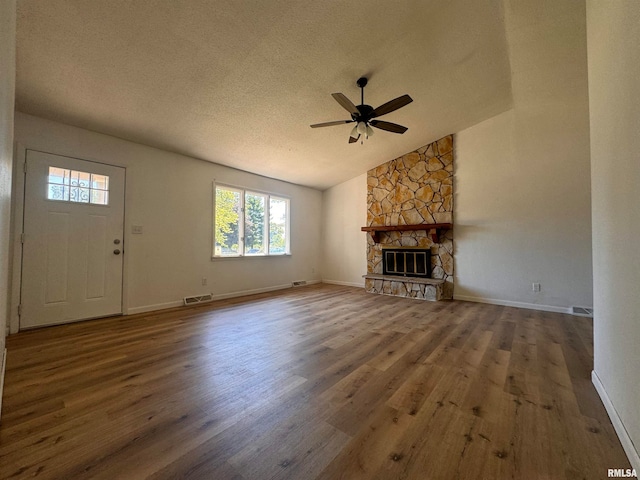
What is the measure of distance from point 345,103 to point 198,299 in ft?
12.4

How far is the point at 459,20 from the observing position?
103 inches

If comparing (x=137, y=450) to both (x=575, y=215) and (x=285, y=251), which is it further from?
(x=575, y=215)

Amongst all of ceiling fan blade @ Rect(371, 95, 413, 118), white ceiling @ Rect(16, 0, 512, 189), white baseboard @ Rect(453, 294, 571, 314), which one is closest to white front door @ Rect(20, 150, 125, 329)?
white ceiling @ Rect(16, 0, 512, 189)

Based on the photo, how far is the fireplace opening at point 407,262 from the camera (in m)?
5.06

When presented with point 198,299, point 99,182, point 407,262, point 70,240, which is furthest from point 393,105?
point 70,240

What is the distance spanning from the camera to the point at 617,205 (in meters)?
1.40

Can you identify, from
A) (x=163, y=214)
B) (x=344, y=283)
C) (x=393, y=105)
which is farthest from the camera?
(x=344, y=283)

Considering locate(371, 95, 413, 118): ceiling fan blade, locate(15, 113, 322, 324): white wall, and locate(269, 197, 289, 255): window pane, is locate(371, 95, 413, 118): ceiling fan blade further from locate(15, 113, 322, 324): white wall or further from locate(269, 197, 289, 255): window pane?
locate(269, 197, 289, 255): window pane

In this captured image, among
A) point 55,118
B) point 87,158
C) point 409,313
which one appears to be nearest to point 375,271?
point 409,313

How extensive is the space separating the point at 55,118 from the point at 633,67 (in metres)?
5.01

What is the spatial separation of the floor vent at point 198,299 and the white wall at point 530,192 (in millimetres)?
4496

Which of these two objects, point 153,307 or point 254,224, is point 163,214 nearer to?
point 153,307

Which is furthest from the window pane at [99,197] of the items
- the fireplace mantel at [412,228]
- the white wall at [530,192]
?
the white wall at [530,192]

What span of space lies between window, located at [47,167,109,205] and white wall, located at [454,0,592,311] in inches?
213
